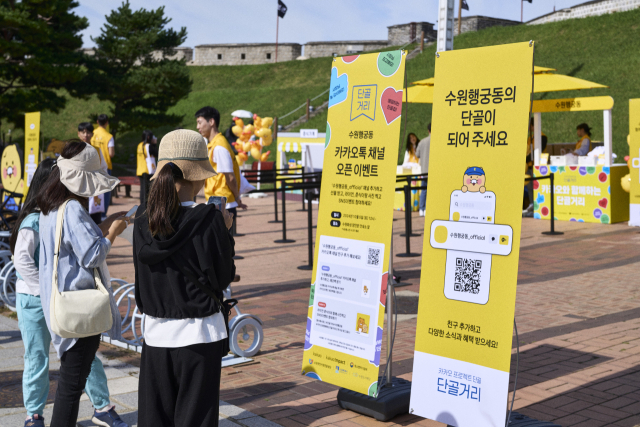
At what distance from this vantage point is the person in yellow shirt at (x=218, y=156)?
6.38 metres

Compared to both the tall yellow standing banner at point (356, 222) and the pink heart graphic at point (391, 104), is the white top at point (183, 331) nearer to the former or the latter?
the tall yellow standing banner at point (356, 222)

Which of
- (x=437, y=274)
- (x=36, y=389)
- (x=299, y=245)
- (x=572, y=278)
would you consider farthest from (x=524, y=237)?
(x=36, y=389)

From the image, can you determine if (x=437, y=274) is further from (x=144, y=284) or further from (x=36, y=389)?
(x=36, y=389)

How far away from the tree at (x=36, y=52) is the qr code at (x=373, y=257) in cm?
2345

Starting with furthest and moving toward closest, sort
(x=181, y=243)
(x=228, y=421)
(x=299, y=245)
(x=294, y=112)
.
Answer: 1. (x=294, y=112)
2. (x=299, y=245)
3. (x=228, y=421)
4. (x=181, y=243)

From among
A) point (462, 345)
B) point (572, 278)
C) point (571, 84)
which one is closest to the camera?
point (462, 345)

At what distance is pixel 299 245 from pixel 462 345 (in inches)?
306

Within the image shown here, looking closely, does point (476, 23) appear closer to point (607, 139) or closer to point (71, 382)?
point (607, 139)

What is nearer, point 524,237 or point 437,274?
point 437,274

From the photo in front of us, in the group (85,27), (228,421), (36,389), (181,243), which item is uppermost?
(85,27)

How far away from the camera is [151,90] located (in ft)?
95.7

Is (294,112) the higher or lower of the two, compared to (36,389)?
higher

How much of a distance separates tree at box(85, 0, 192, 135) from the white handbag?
87.3 ft

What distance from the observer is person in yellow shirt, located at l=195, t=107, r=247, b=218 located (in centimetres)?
638
